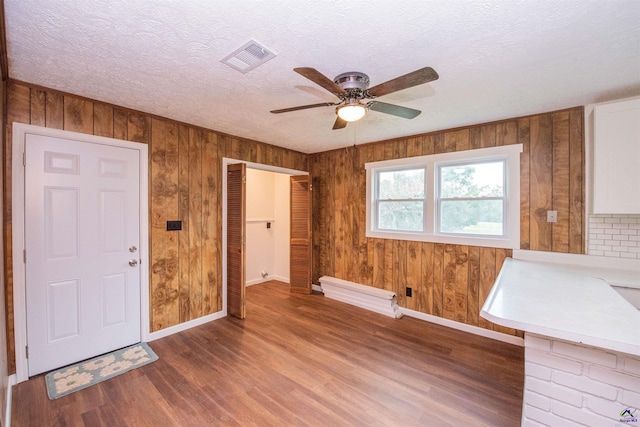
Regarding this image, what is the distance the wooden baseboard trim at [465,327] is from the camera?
287cm

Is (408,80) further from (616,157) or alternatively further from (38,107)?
(38,107)

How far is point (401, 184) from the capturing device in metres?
3.83

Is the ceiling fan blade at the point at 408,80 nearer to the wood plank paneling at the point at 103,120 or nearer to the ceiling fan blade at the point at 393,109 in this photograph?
the ceiling fan blade at the point at 393,109

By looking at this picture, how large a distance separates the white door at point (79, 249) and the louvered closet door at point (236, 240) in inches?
41.5

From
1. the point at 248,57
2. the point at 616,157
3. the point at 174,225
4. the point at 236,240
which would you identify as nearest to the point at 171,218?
the point at 174,225

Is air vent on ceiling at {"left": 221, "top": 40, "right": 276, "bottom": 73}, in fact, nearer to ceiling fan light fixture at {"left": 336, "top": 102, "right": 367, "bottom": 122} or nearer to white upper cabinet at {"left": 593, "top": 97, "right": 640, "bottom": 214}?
ceiling fan light fixture at {"left": 336, "top": 102, "right": 367, "bottom": 122}

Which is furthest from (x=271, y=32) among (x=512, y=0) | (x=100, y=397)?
(x=100, y=397)

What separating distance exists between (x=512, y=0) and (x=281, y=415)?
2813 millimetres

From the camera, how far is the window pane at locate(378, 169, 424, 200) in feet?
12.0

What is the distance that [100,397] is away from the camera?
201 centimetres

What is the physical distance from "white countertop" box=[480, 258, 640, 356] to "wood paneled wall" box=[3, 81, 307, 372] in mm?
3061

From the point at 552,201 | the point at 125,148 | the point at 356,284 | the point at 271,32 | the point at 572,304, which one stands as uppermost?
the point at 271,32

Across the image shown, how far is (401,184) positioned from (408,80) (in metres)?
2.40

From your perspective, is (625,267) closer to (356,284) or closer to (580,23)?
(580,23)
